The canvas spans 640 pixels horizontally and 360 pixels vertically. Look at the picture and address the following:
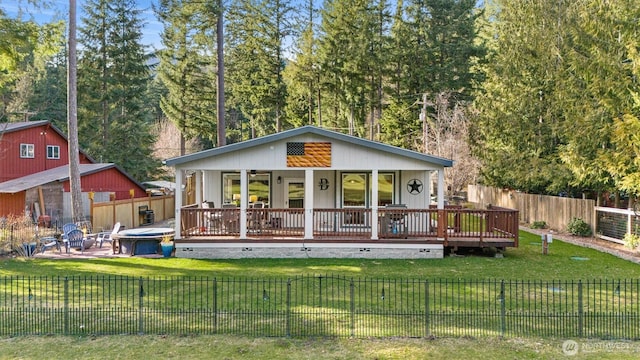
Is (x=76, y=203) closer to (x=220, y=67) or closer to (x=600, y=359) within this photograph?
(x=220, y=67)

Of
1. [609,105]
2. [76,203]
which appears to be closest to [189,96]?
[76,203]

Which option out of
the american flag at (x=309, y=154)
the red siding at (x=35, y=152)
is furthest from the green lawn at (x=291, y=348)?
the red siding at (x=35, y=152)

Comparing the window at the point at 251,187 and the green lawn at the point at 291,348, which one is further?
the window at the point at 251,187

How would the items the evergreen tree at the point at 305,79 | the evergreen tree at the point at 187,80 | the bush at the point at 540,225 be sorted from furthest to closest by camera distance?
the evergreen tree at the point at 305,79 → the evergreen tree at the point at 187,80 → the bush at the point at 540,225

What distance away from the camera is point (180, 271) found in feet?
38.9

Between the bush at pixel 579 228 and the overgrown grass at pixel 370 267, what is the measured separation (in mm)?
2823

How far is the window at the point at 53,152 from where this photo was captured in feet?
88.1

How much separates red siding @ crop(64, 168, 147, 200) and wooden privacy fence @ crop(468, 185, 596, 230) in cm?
1893

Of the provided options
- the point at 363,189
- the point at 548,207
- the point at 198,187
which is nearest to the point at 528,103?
the point at 548,207

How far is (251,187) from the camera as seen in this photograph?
16359mm

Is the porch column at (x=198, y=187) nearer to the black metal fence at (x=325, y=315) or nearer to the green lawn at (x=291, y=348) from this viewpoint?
the black metal fence at (x=325, y=315)

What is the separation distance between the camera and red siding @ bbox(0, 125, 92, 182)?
24.0 metres

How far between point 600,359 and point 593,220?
1236cm

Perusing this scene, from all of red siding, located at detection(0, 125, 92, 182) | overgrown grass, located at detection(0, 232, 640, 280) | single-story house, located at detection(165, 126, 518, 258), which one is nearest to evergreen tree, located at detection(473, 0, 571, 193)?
overgrown grass, located at detection(0, 232, 640, 280)
